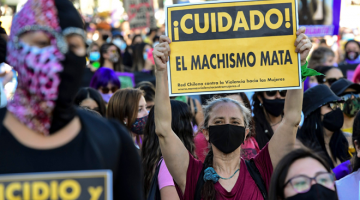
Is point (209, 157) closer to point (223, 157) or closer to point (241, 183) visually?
point (223, 157)

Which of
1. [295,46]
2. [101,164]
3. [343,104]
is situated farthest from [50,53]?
[343,104]

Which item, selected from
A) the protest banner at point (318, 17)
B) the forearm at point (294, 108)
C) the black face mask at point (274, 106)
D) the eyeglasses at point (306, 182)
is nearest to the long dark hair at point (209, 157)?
the forearm at point (294, 108)

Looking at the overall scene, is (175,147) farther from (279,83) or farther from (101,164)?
(101,164)

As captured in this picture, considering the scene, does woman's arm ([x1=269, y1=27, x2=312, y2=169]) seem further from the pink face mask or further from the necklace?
the pink face mask

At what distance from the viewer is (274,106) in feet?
16.2

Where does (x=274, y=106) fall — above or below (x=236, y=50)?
below

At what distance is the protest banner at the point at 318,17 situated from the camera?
6164 millimetres

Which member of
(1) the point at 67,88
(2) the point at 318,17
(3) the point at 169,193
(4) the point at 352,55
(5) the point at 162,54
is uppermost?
(2) the point at 318,17

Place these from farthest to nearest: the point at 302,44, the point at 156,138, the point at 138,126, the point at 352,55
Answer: the point at 352,55, the point at 138,126, the point at 156,138, the point at 302,44

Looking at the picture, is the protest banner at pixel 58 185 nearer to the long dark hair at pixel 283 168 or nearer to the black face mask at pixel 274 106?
the long dark hair at pixel 283 168

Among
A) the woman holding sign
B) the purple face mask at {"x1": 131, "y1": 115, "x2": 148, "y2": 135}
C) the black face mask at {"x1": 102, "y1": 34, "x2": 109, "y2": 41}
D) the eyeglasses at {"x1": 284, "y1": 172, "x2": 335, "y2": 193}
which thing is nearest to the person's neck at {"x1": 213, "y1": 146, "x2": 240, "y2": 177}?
the woman holding sign

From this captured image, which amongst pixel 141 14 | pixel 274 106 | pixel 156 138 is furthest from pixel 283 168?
pixel 141 14

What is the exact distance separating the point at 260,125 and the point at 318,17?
2.29 metres

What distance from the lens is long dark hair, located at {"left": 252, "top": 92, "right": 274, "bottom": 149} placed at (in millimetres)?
4684
